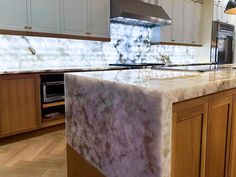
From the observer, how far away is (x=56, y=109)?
3152 mm

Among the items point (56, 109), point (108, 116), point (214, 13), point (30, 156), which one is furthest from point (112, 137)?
point (214, 13)

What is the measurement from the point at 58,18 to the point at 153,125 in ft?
8.89

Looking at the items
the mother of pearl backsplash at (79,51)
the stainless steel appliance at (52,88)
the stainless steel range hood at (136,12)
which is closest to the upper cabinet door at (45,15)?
the mother of pearl backsplash at (79,51)

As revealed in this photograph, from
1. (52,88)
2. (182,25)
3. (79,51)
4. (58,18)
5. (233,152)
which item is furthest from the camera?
(182,25)

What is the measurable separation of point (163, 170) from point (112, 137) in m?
0.34

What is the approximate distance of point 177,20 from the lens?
16.7 feet

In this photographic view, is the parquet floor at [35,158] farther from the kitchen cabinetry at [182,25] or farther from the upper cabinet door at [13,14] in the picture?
the kitchen cabinetry at [182,25]

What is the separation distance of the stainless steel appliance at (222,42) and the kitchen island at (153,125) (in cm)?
482

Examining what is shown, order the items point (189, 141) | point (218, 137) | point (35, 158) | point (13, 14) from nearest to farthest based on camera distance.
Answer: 1. point (189, 141)
2. point (218, 137)
3. point (35, 158)
4. point (13, 14)

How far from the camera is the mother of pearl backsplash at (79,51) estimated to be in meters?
2.96

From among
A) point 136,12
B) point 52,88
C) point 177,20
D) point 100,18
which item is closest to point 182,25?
point 177,20

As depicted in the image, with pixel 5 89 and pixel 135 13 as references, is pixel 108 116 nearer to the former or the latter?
pixel 5 89

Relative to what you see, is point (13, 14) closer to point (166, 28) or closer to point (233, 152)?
point (233, 152)

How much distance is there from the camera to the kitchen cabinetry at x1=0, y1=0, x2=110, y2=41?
2.61 metres
